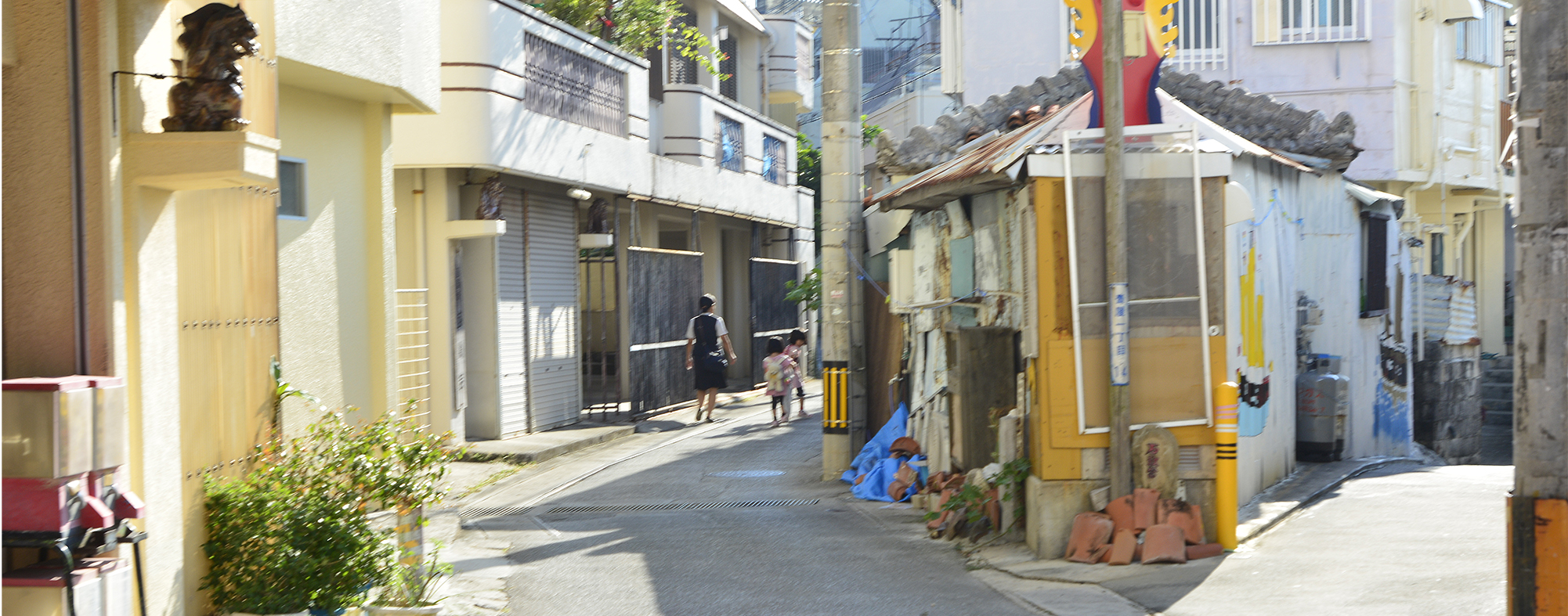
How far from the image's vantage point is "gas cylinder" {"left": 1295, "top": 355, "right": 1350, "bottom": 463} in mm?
12859

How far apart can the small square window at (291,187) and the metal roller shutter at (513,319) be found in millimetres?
7625

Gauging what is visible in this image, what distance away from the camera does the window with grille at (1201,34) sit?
76.6 ft

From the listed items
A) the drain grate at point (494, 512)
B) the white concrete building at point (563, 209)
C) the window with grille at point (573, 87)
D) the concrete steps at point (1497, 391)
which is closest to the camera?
the drain grate at point (494, 512)

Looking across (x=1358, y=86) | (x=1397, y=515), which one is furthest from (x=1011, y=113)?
(x=1358, y=86)

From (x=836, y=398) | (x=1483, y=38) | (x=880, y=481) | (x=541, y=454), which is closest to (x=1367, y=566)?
(x=880, y=481)

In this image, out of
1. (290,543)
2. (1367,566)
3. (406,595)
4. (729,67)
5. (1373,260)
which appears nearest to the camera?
(290,543)

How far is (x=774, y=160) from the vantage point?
93.2ft

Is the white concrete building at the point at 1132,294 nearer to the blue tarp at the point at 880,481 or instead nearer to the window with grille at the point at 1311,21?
the blue tarp at the point at 880,481

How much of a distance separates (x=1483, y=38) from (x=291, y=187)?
1002 inches

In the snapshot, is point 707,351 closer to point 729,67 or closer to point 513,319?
point 513,319

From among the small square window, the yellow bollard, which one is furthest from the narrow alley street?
the small square window

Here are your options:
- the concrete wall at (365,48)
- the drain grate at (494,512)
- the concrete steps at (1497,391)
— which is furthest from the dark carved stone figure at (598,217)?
the concrete steps at (1497,391)

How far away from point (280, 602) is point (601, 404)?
1310 cm

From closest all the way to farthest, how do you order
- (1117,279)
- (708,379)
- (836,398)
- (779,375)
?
(1117,279) → (836,398) → (779,375) → (708,379)
